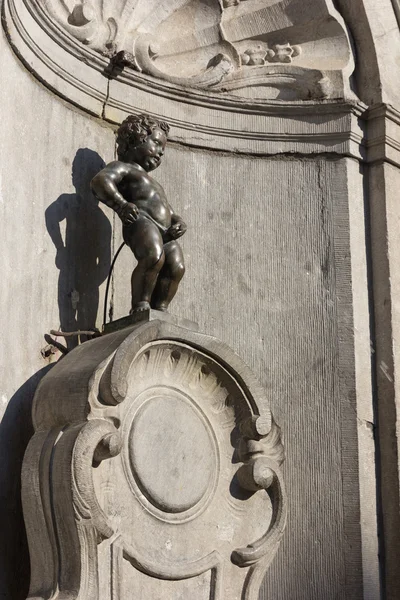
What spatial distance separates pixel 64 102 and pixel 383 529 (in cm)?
213

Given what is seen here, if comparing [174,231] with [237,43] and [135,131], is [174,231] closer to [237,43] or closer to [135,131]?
[135,131]

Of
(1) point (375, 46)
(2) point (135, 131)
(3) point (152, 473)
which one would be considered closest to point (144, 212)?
(2) point (135, 131)

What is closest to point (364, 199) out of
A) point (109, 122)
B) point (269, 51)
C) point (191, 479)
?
point (269, 51)

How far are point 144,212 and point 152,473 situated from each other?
3.39 feet

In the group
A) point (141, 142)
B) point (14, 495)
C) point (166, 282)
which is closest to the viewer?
point (14, 495)

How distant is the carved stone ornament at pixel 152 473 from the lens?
11.0 feet

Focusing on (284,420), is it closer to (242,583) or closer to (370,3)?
(242,583)

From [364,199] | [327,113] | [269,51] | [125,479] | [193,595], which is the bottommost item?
[193,595]

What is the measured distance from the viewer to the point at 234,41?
5.04 meters

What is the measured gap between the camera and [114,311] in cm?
431

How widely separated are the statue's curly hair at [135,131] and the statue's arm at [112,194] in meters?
0.18

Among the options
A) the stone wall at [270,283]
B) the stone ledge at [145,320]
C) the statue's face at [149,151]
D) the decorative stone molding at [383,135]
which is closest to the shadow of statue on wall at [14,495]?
the stone wall at [270,283]

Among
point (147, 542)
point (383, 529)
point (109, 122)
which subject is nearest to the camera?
point (147, 542)

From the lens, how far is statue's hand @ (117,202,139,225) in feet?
13.1
